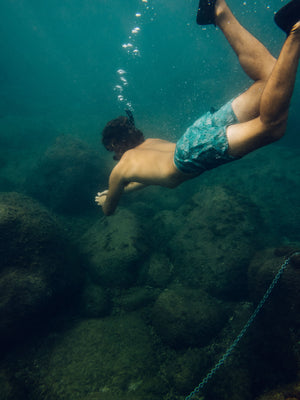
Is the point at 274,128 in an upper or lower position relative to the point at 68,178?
lower

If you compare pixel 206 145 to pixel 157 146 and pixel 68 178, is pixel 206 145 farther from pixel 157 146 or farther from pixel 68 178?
pixel 68 178

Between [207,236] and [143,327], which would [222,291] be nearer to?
[207,236]

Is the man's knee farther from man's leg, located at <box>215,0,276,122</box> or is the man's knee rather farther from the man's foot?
man's leg, located at <box>215,0,276,122</box>

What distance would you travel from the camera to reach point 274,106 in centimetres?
187

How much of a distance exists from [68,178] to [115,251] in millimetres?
4417

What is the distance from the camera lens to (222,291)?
4.79m

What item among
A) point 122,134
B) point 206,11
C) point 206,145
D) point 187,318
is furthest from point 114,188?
point 206,11

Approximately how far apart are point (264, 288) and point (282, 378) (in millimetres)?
1465

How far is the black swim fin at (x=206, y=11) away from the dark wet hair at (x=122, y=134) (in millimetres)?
1728

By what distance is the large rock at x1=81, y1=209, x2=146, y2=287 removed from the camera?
16.6 feet

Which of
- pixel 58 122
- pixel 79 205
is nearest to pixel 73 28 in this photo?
pixel 58 122

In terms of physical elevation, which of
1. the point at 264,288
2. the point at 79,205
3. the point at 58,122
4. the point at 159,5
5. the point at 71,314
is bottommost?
the point at 264,288

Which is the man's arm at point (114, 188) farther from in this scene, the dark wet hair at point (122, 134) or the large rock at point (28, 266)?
the large rock at point (28, 266)

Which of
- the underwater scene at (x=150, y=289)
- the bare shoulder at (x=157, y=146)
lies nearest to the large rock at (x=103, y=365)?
the underwater scene at (x=150, y=289)
